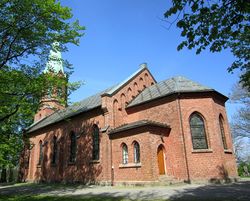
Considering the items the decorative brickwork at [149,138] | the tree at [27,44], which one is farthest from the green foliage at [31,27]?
the decorative brickwork at [149,138]

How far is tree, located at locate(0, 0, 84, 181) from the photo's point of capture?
1283 cm

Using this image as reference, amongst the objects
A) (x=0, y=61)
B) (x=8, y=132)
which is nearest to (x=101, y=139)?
(x=8, y=132)

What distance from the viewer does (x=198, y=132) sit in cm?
1827

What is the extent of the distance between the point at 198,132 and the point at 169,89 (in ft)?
14.8

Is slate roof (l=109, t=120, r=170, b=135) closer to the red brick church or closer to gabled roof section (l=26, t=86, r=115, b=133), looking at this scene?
the red brick church

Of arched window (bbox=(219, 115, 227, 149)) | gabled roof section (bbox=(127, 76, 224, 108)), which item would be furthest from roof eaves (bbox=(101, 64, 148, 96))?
arched window (bbox=(219, 115, 227, 149))

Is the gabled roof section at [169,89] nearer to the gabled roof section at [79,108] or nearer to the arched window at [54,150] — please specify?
the gabled roof section at [79,108]

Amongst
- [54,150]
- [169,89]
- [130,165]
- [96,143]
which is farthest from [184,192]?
[54,150]

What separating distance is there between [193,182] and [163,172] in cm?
222

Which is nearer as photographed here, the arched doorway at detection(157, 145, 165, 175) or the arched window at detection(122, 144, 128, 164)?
the arched doorway at detection(157, 145, 165, 175)

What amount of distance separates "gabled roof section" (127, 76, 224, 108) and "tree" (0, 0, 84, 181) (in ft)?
24.7

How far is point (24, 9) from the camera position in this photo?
41.3 ft

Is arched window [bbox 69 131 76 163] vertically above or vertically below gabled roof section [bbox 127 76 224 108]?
below

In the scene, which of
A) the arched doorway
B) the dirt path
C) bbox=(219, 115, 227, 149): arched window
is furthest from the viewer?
bbox=(219, 115, 227, 149): arched window
